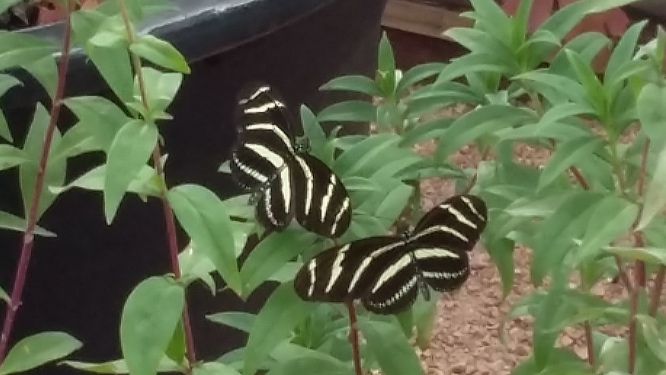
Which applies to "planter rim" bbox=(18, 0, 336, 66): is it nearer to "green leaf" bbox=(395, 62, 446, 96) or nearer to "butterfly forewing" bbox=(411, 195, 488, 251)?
"green leaf" bbox=(395, 62, 446, 96)

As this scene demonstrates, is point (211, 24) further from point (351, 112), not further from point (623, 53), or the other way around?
point (623, 53)

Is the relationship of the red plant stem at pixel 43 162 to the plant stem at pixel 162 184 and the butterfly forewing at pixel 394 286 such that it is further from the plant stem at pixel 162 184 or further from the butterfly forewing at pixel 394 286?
the butterfly forewing at pixel 394 286

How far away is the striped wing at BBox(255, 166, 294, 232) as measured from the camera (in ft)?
1.43

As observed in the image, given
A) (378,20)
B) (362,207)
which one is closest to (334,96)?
(378,20)

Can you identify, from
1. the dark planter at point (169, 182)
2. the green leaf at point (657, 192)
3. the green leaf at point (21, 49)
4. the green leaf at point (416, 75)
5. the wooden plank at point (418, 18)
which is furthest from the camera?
the wooden plank at point (418, 18)

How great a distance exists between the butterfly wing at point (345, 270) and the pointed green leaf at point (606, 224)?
87 mm

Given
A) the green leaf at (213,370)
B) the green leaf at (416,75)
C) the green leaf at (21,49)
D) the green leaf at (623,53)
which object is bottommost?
the green leaf at (213,370)

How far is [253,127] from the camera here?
1.48ft

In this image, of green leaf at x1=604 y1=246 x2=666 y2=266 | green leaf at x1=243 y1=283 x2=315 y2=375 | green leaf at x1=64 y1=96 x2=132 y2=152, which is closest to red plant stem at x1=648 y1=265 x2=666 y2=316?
green leaf at x1=604 y1=246 x2=666 y2=266

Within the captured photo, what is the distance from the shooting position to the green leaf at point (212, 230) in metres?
0.45

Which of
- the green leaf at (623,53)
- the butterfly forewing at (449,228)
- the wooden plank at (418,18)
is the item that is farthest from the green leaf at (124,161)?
the wooden plank at (418,18)

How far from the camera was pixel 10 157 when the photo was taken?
553 millimetres

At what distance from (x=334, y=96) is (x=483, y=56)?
48 centimetres

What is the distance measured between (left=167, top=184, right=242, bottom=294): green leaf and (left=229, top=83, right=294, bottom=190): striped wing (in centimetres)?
2
